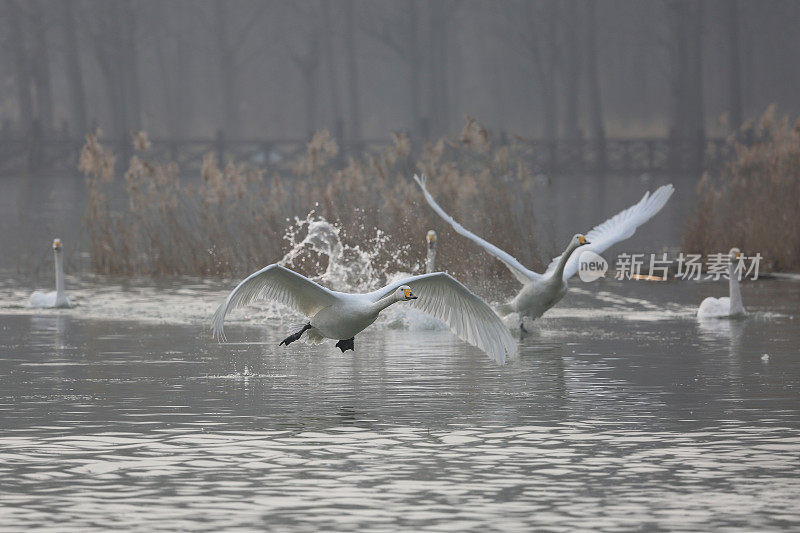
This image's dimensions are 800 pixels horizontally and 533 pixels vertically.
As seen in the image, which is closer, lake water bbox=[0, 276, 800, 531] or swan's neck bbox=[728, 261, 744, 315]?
lake water bbox=[0, 276, 800, 531]

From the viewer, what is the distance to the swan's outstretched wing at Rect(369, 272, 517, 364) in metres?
12.5

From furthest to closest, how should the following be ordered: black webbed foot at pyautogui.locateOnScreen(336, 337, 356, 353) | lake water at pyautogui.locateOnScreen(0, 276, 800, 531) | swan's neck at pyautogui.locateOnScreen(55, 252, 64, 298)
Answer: swan's neck at pyautogui.locateOnScreen(55, 252, 64, 298)
black webbed foot at pyautogui.locateOnScreen(336, 337, 356, 353)
lake water at pyautogui.locateOnScreen(0, 276, 800, 531)

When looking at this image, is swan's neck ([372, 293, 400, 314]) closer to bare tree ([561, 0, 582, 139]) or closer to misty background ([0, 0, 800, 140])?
misty background ([0, 0, 800, 140])

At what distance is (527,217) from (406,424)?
9832 mm

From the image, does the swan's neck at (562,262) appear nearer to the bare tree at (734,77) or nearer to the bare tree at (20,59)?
the bare tree at (734,77)

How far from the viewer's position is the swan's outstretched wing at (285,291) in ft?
38.7

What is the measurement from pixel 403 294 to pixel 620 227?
5002 mm

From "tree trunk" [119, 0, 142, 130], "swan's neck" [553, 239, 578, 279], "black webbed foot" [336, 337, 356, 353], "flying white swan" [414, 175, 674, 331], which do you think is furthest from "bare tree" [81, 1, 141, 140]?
"black webbed foot" [336, 337, 356, 353]

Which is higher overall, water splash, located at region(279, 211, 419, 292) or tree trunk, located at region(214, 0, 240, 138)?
tree trunk, located at region(214, 0, 240, 138)

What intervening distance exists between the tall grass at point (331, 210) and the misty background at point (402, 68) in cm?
3518

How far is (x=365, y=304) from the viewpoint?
1220 centimetres

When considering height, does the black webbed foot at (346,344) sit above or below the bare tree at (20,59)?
below

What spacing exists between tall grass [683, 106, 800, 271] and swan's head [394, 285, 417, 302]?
1006 cm

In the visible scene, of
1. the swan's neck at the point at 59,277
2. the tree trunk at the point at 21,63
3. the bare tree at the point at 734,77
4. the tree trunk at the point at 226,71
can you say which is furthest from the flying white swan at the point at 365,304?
the tree trunk at the point at 226,71
